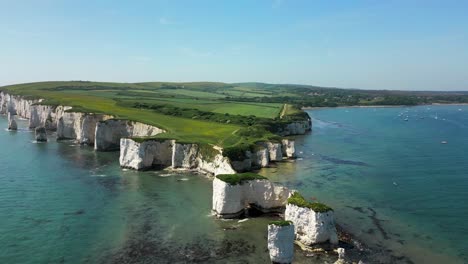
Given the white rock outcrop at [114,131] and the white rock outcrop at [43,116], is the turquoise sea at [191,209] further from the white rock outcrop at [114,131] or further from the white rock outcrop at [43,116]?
the white rock outcrop at [43,116]

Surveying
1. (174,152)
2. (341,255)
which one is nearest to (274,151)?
(174,152)

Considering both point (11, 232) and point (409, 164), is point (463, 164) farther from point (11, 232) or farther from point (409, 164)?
point (11, 232)

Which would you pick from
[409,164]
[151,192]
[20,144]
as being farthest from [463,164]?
[20,144]

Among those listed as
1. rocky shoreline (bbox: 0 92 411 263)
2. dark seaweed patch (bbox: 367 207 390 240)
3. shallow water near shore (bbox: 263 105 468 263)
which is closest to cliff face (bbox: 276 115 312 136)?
rocky shoreline (bbox: 0 92 411 263)

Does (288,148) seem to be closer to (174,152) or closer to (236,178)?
(174,152)

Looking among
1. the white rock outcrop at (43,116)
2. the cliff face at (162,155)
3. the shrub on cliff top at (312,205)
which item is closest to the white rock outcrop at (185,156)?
the cliff face at (162,155)

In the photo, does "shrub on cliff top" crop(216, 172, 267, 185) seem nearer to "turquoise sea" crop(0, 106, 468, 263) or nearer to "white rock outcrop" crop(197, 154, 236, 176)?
"turquoise sea" crop(0, 106, 468, 263)
